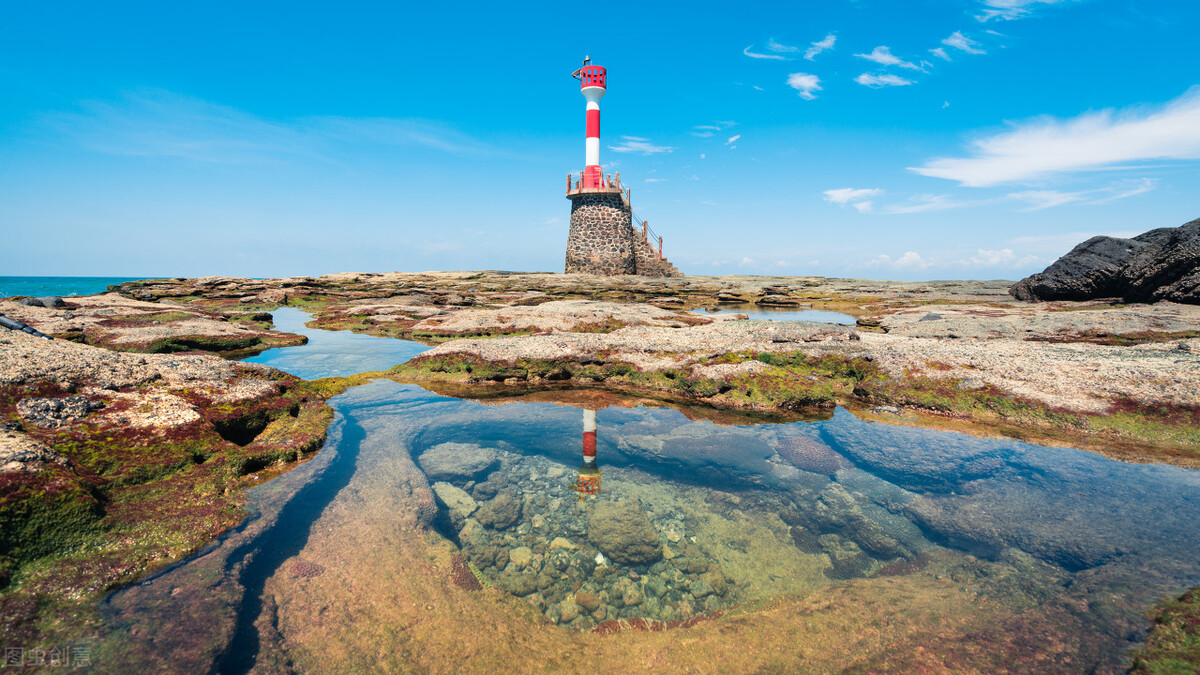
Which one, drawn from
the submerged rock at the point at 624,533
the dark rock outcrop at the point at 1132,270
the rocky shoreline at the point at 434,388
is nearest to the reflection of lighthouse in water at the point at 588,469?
the submerged rock at the point at 624,533

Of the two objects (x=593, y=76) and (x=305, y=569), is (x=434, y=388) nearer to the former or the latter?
(x=305, y=569)

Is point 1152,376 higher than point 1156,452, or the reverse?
point 1152,376

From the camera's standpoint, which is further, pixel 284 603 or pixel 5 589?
pixel 284 603

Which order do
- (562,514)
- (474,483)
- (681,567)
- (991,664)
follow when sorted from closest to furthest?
(991,664), (681,567), (562,514), (474,483)

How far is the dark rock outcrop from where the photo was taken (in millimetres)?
20906

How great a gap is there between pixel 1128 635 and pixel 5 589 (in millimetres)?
9714

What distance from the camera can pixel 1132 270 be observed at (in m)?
23.1

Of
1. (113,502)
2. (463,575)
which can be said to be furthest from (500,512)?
(113,502)

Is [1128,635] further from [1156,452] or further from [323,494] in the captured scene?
[323,494]

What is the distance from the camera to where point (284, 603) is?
466 centimetres

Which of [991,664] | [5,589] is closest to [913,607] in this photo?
[991,664]

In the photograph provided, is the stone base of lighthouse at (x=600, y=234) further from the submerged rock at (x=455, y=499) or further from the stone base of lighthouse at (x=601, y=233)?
the submerged rock at (x=455, y=499)

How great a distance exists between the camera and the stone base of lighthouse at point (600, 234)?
2047 inches

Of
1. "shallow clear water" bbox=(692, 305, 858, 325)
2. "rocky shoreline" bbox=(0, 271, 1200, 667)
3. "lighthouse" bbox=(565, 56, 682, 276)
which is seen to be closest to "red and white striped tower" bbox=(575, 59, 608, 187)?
"lighthouse" bbox=(565, 56, 682, 276)
